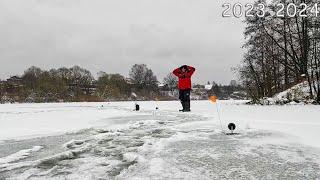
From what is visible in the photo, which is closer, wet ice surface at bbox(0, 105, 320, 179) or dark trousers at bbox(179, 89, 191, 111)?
wet ice surface at bbox(0, 105, 320, 179)

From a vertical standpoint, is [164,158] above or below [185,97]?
below

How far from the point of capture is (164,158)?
170 inches

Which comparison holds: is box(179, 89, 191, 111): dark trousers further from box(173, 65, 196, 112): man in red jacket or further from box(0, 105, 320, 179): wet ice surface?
box(0, 105, 320, 179): wet ice surface

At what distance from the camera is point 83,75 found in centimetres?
8494

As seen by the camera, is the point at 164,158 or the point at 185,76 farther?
the point at 185,76

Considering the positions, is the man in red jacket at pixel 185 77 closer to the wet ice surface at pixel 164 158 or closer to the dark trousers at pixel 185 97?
the dark trousers at pixel 185 97

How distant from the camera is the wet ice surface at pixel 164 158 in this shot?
3488mm

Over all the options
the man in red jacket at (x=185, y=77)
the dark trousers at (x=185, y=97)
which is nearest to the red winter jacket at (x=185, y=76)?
the man in red jacket at (x=185, y=77)

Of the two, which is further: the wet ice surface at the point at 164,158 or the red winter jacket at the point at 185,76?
the red winter jacket at the point at 185,76

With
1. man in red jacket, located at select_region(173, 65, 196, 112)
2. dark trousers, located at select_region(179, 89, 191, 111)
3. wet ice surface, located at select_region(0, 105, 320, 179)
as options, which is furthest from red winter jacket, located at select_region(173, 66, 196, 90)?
wet ice surface, located at select_region(0, 105, 320, 179)

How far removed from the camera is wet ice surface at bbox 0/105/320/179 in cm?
349

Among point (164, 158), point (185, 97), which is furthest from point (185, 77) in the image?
point (164, 158)

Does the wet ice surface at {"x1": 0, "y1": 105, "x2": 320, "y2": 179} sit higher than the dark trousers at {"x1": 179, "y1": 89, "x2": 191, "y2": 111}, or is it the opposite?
the dark trousers at {"x1": 179, "y1": 89, "x2": 191, "y2": 111}

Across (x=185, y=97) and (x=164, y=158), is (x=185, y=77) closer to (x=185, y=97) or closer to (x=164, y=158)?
(x=185, y=97)
